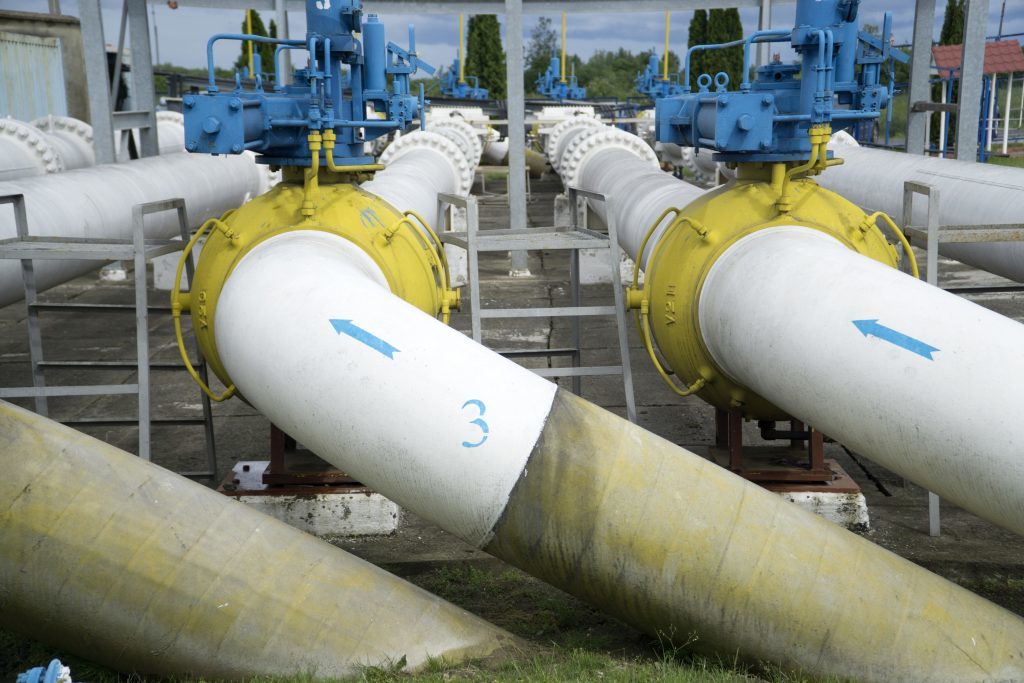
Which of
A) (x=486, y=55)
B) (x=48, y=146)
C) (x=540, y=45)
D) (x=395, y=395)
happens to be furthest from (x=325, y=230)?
(x=540, y=45)

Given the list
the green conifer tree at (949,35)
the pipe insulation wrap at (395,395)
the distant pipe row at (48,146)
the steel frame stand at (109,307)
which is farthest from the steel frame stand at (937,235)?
the green conifer tree at (949,35)

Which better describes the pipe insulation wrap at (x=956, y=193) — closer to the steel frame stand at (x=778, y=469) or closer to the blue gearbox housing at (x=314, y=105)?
the steel frame stand at (x=778, y=469)

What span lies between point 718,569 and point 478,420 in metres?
0.87

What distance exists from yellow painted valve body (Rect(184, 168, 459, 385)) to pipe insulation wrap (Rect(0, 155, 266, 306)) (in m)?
1.59

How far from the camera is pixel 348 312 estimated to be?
11.3ft

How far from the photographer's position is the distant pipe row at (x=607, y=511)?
3197 mm

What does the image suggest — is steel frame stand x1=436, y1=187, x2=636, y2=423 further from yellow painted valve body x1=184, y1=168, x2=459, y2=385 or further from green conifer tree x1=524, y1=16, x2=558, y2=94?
green conifer tree x1=524, y1=16, x2=558, y2=94

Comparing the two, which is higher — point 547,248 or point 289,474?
point 547,248

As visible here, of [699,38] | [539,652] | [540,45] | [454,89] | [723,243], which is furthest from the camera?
[540,45]

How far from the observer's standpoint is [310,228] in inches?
183

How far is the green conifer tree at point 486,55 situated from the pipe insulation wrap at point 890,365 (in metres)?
32.7

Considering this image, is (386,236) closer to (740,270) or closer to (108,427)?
(740,270)

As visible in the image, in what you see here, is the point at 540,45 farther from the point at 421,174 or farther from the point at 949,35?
the point at 421,174

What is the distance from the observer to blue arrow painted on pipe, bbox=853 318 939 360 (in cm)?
324
